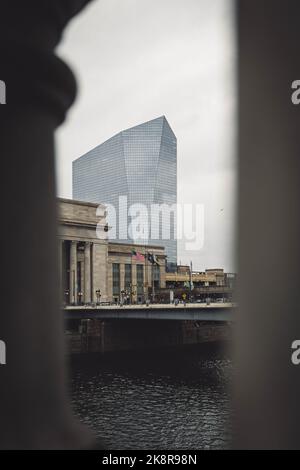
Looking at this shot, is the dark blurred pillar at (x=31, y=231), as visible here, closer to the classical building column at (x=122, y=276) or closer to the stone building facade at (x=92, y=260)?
the stone building facade at (x=92, y=260)

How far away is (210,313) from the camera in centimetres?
5712

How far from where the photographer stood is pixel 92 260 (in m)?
106

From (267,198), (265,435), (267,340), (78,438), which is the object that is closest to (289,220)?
(267,198)

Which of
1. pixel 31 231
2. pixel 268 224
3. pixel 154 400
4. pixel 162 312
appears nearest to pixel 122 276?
pixel 162 312

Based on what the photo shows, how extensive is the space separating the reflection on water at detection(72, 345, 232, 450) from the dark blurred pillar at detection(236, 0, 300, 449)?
1705 cm

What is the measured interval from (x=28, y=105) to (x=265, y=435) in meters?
3.24

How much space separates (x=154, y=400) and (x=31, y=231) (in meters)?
38.7

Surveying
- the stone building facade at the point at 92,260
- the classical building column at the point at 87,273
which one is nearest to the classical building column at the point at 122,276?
the stone building facade at the point at 92,260

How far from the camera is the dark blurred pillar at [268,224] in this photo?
362 cm

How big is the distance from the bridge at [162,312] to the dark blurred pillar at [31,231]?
150 feet

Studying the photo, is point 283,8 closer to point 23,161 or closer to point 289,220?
point 289,220

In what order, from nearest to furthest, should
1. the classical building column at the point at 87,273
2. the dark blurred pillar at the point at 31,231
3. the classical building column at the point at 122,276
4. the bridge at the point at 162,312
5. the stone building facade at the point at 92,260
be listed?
the dark blurred pillar at the point at 31,231, the bridge at the point at 162,312, the stone building facade at the point at 92,260, the classical building column at the point at 87,273, the classical building column at the point at 122,276

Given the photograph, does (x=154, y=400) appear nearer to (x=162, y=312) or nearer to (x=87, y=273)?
(x=162, y=312)

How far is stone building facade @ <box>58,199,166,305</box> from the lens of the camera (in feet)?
328
